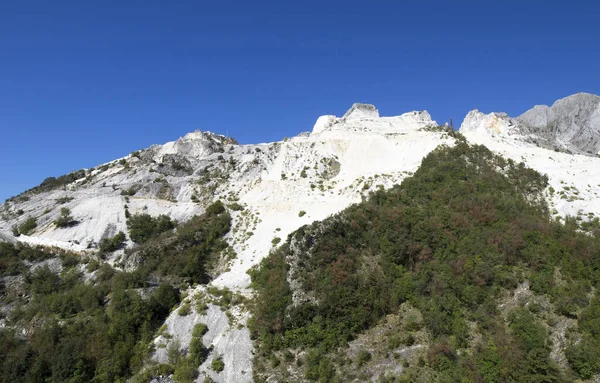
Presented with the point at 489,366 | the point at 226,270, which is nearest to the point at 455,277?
the point at 489,366

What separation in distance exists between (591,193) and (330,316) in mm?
30536

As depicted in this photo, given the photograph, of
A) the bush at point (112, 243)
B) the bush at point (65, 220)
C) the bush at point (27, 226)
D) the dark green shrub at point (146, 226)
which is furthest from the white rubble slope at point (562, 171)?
the bush at point (27, 226)

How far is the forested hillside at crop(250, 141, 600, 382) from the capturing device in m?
16.9

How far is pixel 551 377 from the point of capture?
1506 cm

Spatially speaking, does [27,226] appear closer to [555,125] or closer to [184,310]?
[184,310]

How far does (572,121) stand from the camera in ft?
241

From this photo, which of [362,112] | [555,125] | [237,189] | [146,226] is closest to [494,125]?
[362,112]

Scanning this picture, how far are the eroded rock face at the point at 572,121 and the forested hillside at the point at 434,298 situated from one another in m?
46.2

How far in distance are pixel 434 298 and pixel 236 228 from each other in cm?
2270

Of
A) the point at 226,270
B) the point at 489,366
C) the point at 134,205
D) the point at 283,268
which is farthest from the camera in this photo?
the point at 134,205

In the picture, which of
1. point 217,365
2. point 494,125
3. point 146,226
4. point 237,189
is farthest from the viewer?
point 494,125

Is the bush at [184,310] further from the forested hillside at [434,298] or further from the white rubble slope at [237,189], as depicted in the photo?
the forested hillside at [434,298]

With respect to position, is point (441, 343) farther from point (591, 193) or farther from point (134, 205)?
point (134, 205)

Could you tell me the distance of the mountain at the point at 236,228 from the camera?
21.4 metres
